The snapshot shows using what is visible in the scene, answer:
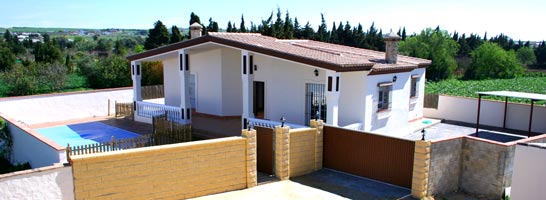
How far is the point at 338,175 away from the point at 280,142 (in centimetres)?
210

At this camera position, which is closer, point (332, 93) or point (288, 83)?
point (332, 93)

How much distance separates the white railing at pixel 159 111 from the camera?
1842 centimetres

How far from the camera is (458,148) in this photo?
37.4ft

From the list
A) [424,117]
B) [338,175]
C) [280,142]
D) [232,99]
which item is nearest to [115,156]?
[280,142]

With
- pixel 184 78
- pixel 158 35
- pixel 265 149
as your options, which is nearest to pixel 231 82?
pixel 184 78

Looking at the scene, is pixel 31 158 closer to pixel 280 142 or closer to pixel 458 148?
pixel 280 142

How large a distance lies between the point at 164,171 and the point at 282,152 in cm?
336

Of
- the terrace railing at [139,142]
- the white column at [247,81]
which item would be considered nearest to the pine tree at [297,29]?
the white column at [247,81]

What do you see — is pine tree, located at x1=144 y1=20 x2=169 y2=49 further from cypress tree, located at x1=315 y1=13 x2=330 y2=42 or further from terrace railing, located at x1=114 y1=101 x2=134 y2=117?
terrace railing, located at x1=114 y1=101 x2=134 y2=117

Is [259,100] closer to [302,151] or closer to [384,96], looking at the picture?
[384,96]

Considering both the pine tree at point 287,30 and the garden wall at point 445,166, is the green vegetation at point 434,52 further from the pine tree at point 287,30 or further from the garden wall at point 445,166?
the garden wall at point 445,166

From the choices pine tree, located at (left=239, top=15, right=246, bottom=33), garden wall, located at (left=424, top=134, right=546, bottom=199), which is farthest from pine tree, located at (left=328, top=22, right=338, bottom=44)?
garden wall, located at (left=424, top=134, right=546, bottom=199)

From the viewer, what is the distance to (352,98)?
15.7 meters

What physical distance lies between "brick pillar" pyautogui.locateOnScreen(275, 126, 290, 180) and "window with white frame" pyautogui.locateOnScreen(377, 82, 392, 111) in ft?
20.0
